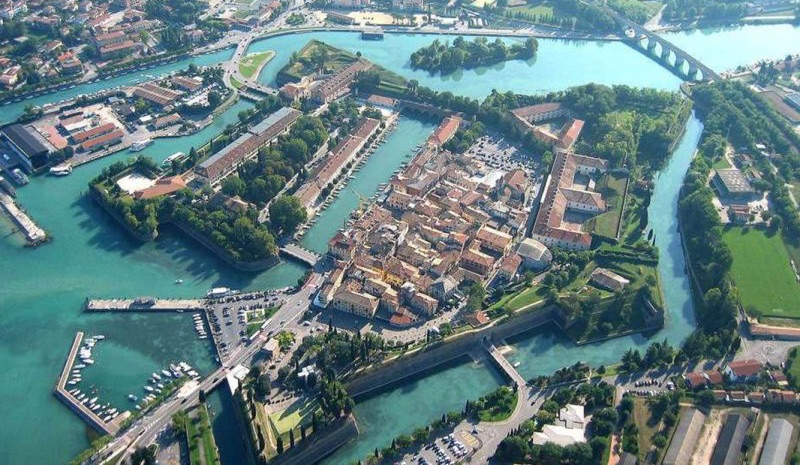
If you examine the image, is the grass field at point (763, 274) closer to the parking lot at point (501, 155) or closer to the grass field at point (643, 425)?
the grass field at point (643, 425)

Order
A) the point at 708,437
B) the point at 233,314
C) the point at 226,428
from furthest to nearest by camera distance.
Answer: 1. the point at 233,314
2. the point at 226,428
3. the point at 708,437

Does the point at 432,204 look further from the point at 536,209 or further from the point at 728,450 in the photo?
the point at 728,450

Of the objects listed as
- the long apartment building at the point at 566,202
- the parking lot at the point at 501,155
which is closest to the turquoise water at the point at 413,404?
the long apartment building at the point at 566,202

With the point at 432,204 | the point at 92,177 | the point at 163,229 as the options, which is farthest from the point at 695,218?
the point at 92,177

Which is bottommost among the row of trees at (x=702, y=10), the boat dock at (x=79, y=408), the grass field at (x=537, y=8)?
the boat dock at (x=79, y=408)

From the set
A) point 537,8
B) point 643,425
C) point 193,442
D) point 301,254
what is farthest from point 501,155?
point 537,8

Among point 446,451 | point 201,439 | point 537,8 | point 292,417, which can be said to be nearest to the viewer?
point 446,451

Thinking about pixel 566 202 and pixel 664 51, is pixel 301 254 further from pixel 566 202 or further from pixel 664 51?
pixel 664 51
